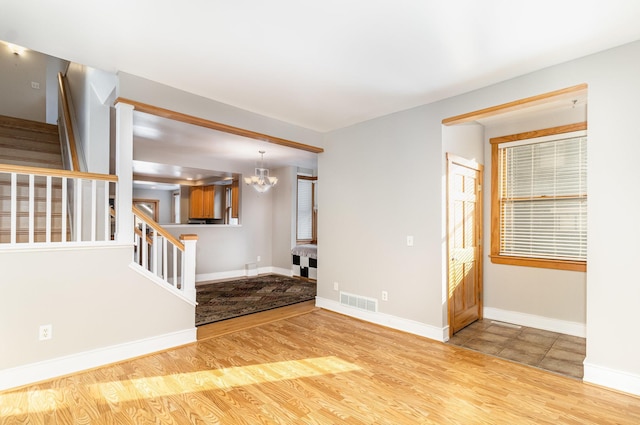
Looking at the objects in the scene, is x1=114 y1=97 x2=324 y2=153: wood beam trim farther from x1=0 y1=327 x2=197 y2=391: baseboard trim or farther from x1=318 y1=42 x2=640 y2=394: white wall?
x1=0 y1=327 x2=197 y2=391: baseboard trim

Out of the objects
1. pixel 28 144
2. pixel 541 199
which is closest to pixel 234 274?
pixel 28 144

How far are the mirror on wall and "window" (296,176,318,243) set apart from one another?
146 centimetres

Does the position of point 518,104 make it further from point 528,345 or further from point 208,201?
point 208,201

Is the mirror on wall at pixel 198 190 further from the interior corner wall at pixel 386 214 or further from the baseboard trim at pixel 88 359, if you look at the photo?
the baseboard trim at pixel 88 359

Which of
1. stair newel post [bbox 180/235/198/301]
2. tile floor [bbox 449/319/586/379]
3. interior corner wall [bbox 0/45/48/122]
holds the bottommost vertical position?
tile floor [bbox 449/319/586/379]

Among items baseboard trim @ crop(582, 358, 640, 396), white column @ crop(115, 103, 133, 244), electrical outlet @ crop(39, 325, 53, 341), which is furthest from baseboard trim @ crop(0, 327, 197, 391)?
baseboard trim @ crop(582, 358, 640, 396)

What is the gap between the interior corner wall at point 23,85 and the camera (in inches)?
218

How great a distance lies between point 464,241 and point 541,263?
0.98m

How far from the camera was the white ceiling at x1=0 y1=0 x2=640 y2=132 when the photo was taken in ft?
6.57

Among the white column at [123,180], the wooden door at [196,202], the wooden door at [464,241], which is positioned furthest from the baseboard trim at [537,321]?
the wooden door at [196,202]

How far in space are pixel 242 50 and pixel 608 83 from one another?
2.96 m

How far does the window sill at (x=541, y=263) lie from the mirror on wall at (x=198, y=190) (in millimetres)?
5267

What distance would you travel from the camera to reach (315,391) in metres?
2.43

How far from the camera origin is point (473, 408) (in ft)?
7.28
